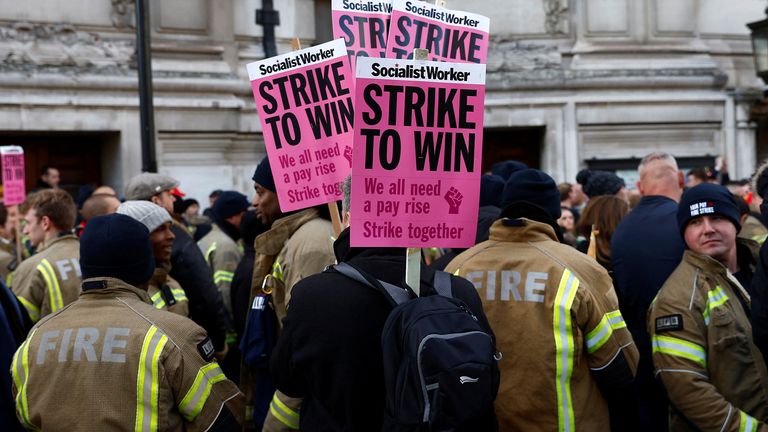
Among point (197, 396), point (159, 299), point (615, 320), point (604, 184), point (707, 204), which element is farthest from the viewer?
point (604, 184)

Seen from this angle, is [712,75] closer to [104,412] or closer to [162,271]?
[162,271]

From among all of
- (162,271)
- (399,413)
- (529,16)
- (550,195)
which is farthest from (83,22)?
(399,413)

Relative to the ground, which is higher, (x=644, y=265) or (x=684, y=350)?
(x=644, y=265)

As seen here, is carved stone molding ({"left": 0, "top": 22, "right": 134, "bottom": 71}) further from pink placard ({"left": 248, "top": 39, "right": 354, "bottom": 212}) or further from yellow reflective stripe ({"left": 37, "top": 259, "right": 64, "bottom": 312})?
pink placard ({"left": 248, "top": 39, "right": 354, "bottom": 212})

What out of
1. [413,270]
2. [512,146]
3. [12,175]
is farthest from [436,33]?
[512,146]

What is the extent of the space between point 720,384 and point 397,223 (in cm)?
179

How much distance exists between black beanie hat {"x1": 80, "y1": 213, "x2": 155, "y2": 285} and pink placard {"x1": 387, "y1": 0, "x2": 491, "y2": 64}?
1184mm

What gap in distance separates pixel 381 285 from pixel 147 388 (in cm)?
91

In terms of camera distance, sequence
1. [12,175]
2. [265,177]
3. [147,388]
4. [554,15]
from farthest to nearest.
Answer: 1. [554,15]
2. [12,175]
3. [265,177]
4. [147,388]

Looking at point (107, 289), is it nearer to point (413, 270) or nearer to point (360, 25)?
point (413, 270)

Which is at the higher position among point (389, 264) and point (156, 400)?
point (389, 264)

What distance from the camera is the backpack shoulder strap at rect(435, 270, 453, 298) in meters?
→ 3.57

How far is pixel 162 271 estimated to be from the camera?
18.1 ft

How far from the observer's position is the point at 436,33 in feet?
13.5
